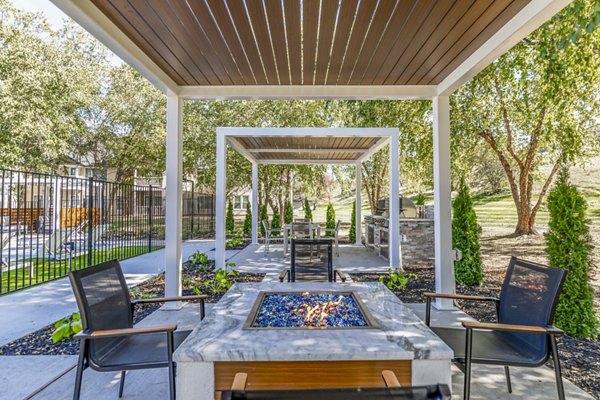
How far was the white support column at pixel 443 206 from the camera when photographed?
4.40m

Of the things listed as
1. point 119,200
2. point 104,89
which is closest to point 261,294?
point 119,200

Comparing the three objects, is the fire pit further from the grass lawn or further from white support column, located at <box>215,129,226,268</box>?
the grass lawn

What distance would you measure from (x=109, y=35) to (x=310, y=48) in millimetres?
1826

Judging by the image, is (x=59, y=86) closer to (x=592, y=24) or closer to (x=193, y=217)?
(x=193, y=217)

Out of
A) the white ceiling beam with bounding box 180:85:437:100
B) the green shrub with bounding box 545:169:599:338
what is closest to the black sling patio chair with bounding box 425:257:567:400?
the green shrub with bounding box 545:169:599:338

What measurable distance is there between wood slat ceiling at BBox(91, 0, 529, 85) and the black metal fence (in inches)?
137

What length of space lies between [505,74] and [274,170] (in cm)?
869

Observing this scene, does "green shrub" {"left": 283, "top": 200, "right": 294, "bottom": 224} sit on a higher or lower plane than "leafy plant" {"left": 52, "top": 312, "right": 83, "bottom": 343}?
higher

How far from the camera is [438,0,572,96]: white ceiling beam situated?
2566 millimetres

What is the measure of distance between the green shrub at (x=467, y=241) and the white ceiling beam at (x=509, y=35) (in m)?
2.22

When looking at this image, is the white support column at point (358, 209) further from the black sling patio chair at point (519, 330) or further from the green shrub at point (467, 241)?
the black sling patio chair at point (519, 330)

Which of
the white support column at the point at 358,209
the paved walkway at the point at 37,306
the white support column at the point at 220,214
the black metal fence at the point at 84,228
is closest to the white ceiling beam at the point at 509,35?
the white support column at the point at 220,214

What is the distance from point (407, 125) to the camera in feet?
25.0

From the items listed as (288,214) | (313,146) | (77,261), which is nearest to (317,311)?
(313,146)
